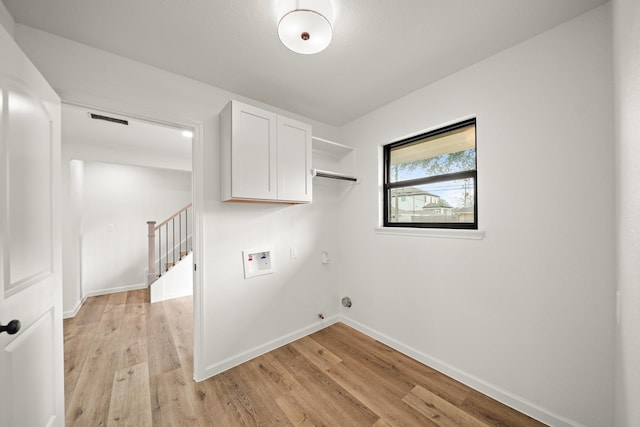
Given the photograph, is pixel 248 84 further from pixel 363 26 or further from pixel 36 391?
pixel 36 391

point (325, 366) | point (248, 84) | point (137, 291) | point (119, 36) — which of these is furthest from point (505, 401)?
point (137, 291)

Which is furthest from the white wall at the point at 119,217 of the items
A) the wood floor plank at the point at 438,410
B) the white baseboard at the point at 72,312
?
the wood floor plank at the point at 438,410

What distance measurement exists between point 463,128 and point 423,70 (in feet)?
1.93

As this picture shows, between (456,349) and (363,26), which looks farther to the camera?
(456,349)

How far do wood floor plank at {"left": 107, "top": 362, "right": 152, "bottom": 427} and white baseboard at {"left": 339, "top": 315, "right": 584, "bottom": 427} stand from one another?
6.74 feet

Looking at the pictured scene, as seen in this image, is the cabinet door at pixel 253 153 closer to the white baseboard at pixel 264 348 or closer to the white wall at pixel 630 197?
the white baseboard at pixel 264 348

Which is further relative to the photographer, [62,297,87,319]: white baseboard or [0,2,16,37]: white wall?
[62,297,87,319]: white baseboard

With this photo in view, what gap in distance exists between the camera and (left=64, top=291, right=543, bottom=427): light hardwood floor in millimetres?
1602

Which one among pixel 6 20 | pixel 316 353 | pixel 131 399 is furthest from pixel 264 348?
pixel 6 20

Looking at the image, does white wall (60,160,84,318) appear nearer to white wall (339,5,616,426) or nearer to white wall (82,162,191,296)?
white wall (82,162,191,296)

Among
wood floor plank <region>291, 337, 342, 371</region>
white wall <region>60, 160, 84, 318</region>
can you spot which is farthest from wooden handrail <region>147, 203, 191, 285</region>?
wood floor plank <region>291, 337, 342, 371</region>

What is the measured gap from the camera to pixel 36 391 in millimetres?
1155

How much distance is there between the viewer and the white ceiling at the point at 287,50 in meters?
1.33

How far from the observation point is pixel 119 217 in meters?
4.52
